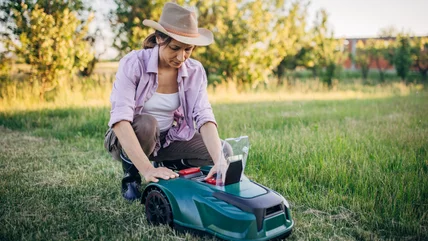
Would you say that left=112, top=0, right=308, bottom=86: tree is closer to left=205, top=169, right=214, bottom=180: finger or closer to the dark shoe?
the dark shoe

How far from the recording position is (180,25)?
2.76 metres

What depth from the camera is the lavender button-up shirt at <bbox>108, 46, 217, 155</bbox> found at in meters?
2.81

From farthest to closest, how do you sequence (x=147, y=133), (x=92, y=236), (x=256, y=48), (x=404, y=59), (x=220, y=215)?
(x=404, y=59)
(x=256, y=48)
(x=147, y=133)
(x=92, y=236)
(x=220, y=215)

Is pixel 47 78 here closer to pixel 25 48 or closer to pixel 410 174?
pixel 25 48

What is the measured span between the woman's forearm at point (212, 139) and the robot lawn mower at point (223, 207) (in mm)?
258

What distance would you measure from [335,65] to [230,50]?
7.50 metres

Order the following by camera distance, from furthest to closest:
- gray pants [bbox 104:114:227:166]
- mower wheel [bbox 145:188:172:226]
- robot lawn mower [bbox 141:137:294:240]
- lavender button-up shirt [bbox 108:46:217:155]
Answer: gray pants [bbox 104:114:227:166], lavender button-up shirt [bbox 108:46:217:155], mower wheel [bbox 145:188:172:226], robot lawn mower [bbox 141:137:294:240]

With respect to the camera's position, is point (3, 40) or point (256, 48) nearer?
point (3, 40)

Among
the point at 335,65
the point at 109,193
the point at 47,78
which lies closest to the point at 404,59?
the point at 335,65

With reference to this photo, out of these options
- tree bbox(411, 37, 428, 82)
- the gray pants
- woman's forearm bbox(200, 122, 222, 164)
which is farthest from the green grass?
tree bbox(411, 37, 428, 82)

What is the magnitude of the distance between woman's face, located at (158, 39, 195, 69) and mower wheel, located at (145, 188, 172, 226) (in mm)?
912

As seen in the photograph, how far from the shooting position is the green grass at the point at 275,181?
2.64 meters

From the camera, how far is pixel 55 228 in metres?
2.64

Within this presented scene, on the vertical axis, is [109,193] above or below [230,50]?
below
